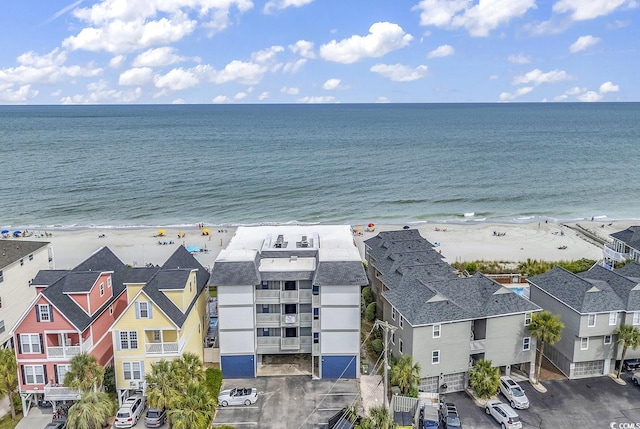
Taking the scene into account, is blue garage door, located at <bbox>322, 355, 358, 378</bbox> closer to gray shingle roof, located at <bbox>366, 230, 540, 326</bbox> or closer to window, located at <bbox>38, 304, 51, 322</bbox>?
gray shingle roof, located at <bbox>366, 230, 540, 326</bbox>

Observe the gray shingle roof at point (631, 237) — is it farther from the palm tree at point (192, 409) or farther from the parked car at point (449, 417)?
the palm tree at point (192, 409)

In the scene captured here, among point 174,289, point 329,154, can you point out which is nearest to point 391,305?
point 174,289

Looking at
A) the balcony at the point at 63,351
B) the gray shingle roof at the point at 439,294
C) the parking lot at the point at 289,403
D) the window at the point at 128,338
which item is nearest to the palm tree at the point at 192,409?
the parking lot at the point at 289,403

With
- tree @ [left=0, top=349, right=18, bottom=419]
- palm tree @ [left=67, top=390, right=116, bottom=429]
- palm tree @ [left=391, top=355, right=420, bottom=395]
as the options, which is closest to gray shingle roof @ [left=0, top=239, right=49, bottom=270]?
tree @ [left=0, top=349, right=18, bottom=419]

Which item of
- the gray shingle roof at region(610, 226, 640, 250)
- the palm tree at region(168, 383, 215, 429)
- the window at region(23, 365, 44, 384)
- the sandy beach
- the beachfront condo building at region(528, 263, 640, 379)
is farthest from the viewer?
the sandy beach

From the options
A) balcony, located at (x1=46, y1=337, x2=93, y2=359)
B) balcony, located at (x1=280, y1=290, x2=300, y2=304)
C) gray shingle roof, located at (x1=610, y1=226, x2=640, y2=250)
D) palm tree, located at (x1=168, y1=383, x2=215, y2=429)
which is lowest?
palm tree, located at (x1=168, y1=383, x2=215, y2=429)

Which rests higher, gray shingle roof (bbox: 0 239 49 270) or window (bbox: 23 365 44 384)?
gray shingle roof (bbox: 0 239 49 270)
